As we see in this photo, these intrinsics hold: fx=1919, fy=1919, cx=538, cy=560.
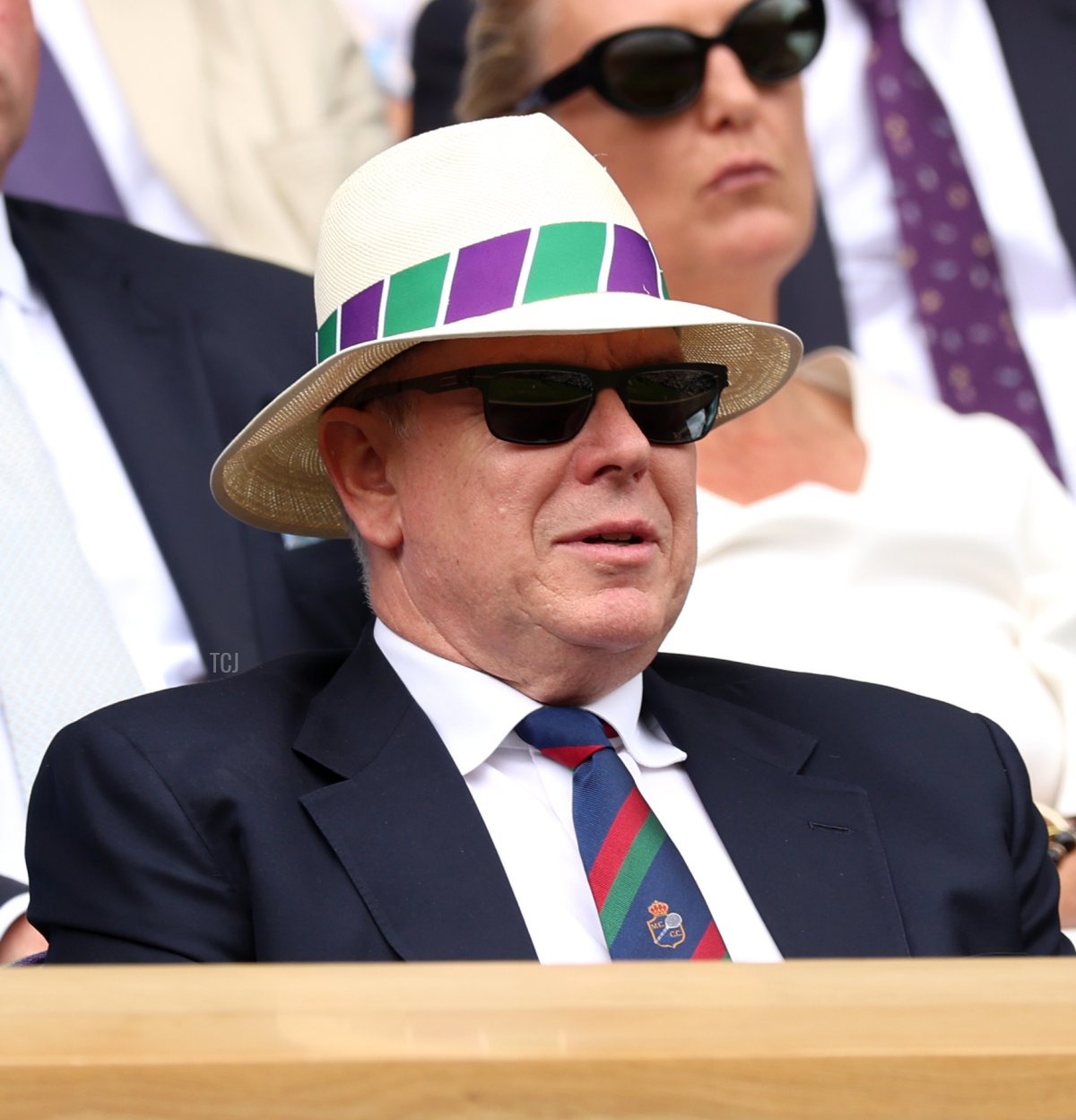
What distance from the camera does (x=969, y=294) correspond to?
12.4 feet

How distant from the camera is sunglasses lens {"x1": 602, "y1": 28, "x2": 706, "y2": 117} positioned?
284 cm

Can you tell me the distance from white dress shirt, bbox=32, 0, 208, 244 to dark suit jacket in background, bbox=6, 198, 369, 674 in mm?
791

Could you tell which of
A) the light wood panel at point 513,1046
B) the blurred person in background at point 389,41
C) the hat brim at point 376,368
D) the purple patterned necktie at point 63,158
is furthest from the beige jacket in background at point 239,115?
the light wood panel at point 513,1046

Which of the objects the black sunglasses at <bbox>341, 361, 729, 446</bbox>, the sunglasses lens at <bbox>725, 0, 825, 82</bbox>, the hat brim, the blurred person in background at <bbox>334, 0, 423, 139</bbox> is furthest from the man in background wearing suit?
the blurred person in background at <bbox>334, 0, 423, 139</bbox>

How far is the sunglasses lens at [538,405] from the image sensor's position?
6.22ft

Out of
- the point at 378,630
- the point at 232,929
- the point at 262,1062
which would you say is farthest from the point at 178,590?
the point at 262,1062

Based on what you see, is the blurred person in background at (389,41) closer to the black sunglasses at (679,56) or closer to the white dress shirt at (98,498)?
the black sunglasses at (679,56)

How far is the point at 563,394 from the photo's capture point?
189 centimetres

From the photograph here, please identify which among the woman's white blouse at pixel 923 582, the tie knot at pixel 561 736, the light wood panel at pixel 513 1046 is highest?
the light wood panel at pixel 513 1046

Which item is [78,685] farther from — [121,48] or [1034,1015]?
[121,48]

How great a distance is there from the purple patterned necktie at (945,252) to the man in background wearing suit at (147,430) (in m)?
1.45

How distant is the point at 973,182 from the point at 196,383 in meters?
1.89

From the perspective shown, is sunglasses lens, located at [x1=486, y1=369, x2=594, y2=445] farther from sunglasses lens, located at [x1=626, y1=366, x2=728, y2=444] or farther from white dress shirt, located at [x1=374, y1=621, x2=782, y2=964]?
white dress shirt, located at [x1=374, y1=621, x2=782, y2=964]

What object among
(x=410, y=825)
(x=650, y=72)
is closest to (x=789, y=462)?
(x=650, y=72)
